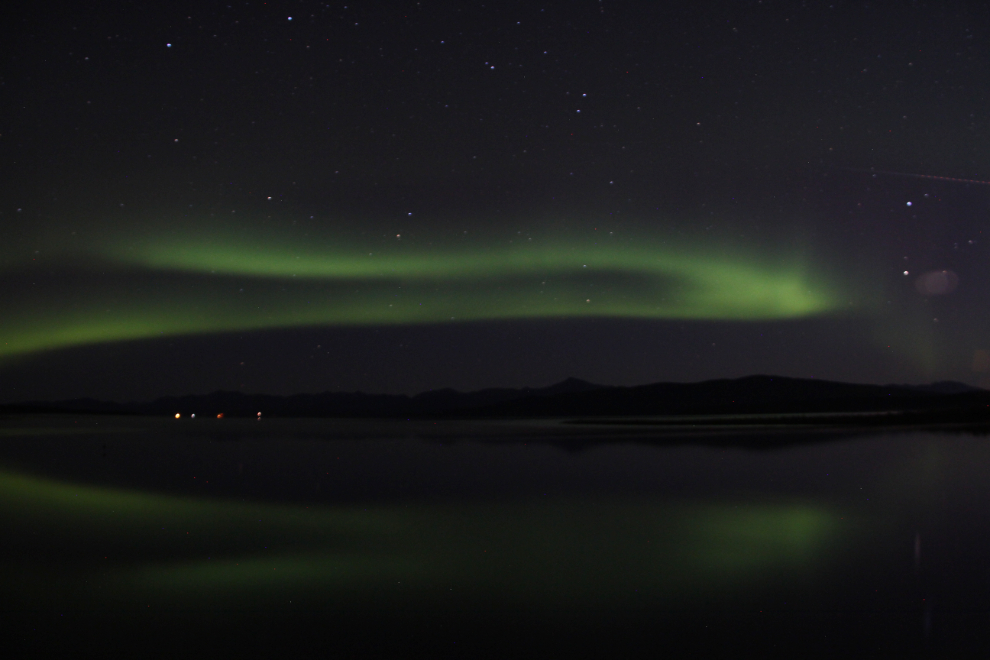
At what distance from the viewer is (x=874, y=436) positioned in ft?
80.0

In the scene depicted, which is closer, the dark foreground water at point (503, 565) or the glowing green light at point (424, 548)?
the dark foreground water at point (503, 565)

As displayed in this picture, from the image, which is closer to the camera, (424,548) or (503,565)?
(503,565)

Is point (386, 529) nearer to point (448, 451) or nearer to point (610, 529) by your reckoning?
point (610, 529)

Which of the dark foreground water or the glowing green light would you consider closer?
the dark foreground water

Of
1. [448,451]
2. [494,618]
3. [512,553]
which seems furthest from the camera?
[448,451]

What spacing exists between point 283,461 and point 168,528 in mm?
9405

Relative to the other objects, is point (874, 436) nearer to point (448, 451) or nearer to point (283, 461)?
point (448, 451)

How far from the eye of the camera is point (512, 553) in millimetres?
6832

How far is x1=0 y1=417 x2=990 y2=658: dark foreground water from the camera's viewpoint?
4582 millimetres

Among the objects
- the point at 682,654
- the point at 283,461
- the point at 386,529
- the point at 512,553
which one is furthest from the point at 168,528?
the point at 283,461

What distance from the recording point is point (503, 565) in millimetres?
6371

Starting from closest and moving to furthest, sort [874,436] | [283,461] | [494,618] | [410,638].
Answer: [410,638]
[494,618]
[283,461]
[874,436]

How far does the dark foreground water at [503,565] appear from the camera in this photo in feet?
15.0

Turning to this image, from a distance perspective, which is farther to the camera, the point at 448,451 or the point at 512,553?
the point at 448,451
